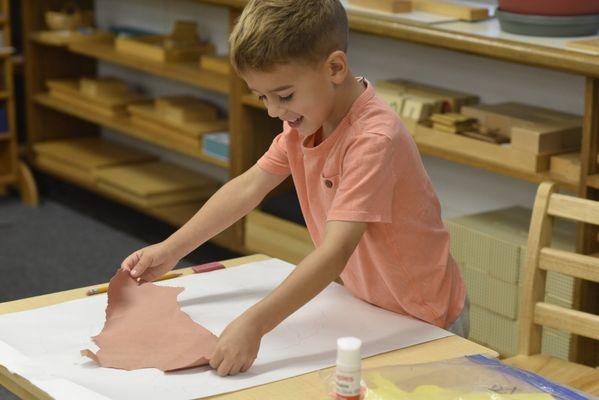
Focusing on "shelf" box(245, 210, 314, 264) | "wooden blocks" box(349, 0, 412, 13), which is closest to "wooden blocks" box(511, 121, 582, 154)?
"wooden blocks" box(349, 0, 412, 13)

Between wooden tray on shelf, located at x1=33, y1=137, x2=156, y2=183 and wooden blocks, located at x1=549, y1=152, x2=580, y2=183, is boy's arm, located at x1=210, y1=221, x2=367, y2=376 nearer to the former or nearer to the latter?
wooden blocks, located at x1=549, y1=152, x2=580, y2=183

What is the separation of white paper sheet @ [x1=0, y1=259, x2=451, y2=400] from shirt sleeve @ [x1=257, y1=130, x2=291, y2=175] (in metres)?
0.18

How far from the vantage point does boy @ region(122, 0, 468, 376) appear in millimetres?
1419

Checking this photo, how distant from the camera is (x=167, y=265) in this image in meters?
1.70

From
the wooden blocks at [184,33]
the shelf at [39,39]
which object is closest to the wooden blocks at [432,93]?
the wooden blocks at [184,33]

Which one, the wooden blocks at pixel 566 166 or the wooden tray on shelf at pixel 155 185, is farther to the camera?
the wooden tray on shelf at pixel 155 185

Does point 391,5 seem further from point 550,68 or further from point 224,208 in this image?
point 224,208

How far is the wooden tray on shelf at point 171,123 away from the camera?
370cm

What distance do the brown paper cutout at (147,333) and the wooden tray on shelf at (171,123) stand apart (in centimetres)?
208

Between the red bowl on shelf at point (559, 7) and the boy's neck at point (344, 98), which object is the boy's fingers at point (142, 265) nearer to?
the boy's neck at point (344, 98)

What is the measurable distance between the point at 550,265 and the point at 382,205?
437 mm

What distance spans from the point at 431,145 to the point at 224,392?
1.60 metres

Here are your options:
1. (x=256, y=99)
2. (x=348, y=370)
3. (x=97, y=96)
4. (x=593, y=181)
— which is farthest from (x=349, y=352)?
(x=97, y=96)

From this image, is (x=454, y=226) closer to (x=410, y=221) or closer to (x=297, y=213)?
(x=297, y=213)
